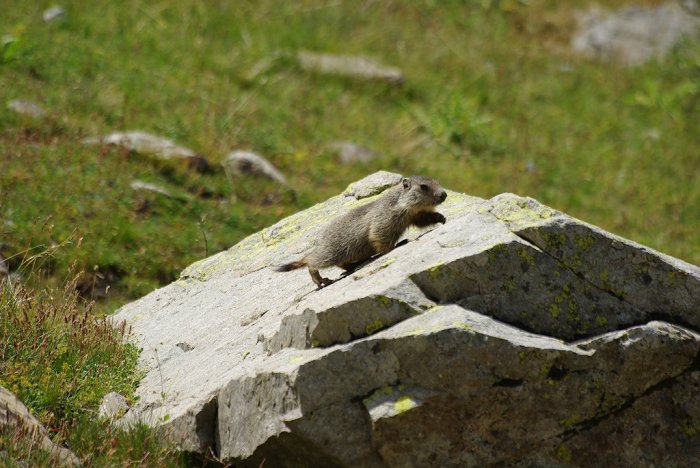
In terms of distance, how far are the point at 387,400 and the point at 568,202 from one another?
37.6 feet

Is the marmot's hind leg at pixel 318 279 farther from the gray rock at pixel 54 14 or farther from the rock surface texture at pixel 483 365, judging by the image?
the gray rock at pixel 54 14

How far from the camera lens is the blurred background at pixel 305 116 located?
12.1 metres

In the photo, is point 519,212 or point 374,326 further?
point 519,212

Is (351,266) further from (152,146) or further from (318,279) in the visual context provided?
(152,146)

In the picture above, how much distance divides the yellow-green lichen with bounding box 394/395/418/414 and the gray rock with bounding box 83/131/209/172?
8.75 meters

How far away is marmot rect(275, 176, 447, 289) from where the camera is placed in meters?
7.63

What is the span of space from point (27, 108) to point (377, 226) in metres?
8.23

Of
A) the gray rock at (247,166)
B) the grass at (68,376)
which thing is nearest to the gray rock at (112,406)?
the grass at (68,376)

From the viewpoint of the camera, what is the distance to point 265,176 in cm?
1427

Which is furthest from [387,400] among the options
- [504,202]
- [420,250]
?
[504,202]

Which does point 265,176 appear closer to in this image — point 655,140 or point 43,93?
point 43,93

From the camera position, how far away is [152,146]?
Result: 45.0 feet

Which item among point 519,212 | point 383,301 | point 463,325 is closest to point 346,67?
point 519,212

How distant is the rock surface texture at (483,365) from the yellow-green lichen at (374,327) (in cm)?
1
